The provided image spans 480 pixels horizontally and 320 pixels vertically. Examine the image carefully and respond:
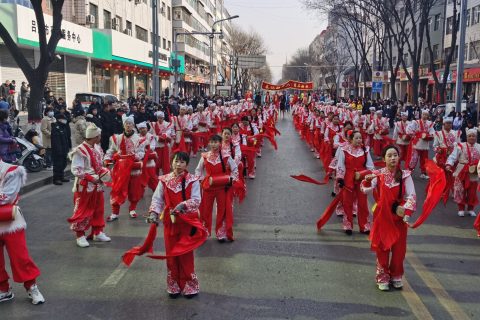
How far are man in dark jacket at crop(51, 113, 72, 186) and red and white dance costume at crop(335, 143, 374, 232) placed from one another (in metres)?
7.03

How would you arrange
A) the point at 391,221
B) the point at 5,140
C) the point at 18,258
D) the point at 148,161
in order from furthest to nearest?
the point at 5,140 < the point at 148,161 < the point at 391,221 < the point at 18,258

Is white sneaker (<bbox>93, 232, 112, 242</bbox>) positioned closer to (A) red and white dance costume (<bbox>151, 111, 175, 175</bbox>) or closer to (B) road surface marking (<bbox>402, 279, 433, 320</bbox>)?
(B) road surface marking (<bbox>402, 279, 433, 320</bbox>)

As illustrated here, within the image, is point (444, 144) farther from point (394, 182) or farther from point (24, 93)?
point (24, 93)

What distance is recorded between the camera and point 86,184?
697cm

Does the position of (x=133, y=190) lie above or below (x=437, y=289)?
above

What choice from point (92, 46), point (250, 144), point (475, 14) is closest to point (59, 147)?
point (250, 144)

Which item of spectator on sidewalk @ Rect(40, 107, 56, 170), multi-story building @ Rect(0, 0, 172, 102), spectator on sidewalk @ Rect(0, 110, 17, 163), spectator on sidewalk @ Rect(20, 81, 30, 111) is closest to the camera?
spectator on sidewalk @ Rect(0, 110, 17, 163)

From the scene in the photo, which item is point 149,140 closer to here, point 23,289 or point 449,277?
point 23,289

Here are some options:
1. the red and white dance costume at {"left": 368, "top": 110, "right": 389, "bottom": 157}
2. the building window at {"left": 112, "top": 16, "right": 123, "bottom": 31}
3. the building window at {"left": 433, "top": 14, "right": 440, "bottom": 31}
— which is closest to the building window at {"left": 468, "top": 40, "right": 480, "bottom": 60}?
the building window at {"left": 433, "top": 14, "right": 440, "bottom": 31}

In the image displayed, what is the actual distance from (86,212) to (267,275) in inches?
105

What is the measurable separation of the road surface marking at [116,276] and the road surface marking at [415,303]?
121 inches

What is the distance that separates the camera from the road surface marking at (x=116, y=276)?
573 centimetres

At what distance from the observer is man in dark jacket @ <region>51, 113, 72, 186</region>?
12.1 metres

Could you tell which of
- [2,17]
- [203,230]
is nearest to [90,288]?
[203,230]
